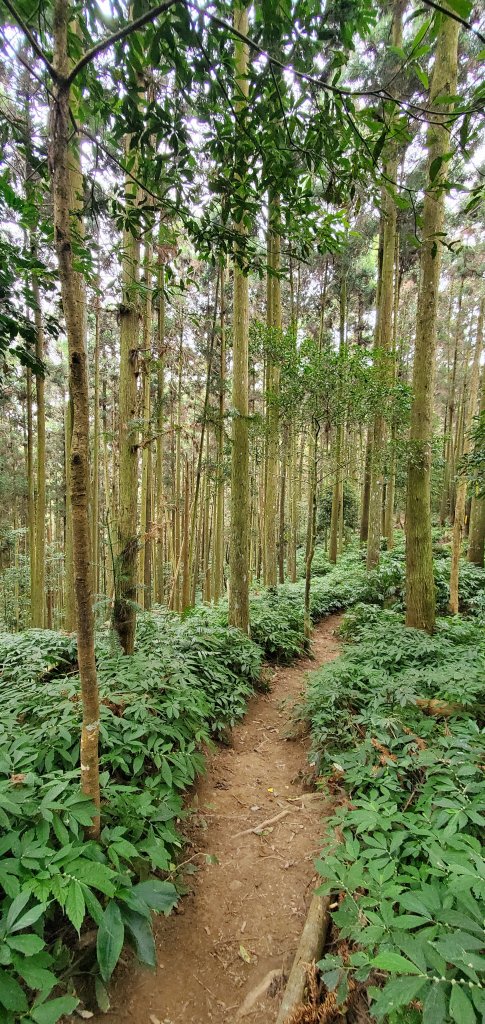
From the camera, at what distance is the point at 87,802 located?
1.93 m

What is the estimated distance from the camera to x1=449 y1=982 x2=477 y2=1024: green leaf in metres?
1.17

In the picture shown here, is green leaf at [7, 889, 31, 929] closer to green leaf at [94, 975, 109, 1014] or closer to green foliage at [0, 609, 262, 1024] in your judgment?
green foliage at [0, 609, 262, 1024]

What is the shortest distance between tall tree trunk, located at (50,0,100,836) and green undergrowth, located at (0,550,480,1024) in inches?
9.8

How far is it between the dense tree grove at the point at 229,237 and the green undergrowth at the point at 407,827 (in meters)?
0.21

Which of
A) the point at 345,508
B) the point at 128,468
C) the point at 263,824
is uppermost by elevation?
the point at 128,468

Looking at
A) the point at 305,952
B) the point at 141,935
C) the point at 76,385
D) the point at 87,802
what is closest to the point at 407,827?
the point at 305,952

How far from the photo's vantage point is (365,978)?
5.20 ft

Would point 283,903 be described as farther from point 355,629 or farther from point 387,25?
point 387,25

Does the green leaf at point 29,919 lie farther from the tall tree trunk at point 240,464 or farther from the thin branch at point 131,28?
the tall tree trunk at point 240,464

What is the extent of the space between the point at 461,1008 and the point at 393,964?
0.19 metres

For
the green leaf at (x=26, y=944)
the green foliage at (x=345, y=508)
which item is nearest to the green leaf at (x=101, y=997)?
the green leaf at (x=26, y=944)

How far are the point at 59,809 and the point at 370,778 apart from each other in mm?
1926

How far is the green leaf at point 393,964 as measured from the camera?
1271 mm

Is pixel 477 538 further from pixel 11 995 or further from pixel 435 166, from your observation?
pixel 11 995
